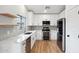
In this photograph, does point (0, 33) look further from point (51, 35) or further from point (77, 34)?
point (51, 35)

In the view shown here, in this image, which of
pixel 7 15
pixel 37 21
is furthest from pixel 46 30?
pixel 7 15

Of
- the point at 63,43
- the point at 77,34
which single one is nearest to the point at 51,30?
the point at 63,43

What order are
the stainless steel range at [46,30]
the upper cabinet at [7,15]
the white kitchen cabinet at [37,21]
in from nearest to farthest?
the upper cabinet at [7,15], the stainless steel range at [46,30], the white kitchen cabinet at [37,21]

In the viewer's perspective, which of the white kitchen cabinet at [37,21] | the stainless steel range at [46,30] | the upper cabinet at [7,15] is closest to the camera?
the upper cabinet at [7,15]

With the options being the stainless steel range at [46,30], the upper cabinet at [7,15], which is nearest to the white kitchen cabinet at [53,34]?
the stainless steel range at [46,30]

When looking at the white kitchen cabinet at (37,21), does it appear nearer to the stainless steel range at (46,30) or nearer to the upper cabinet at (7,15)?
the stainless steel range at (46,30)

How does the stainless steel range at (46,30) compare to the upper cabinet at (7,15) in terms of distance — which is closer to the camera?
the upper cabinet at (7,15)

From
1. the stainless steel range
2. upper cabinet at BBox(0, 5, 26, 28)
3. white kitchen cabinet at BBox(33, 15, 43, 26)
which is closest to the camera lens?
upper cabinet at BBox(0, 5, 26, 28)

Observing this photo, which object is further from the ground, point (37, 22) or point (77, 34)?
point (37, 22)

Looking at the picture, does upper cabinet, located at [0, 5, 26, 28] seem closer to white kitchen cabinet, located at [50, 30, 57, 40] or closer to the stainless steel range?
the stainless steel range

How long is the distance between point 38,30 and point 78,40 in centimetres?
659

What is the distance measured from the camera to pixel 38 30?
9.82m

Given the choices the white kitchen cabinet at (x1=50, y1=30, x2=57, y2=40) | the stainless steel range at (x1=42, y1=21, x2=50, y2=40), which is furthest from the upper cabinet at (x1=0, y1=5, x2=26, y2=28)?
the white kitchen cabinet at (x1=50, y1=30, x2=57, y2=40)
